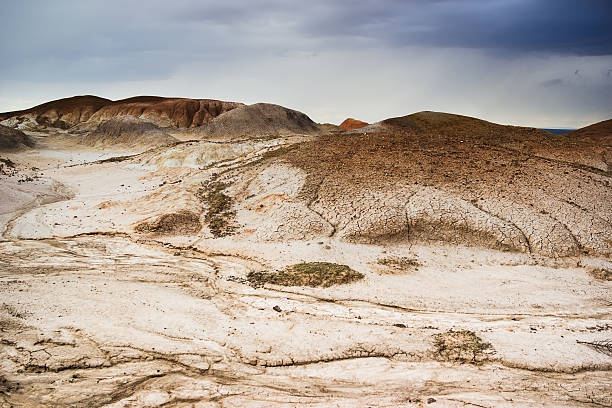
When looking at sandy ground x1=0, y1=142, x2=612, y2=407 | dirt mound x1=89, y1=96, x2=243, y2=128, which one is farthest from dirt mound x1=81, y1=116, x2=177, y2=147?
sandy ground x1=0, y1=142, x2=612, y2=407

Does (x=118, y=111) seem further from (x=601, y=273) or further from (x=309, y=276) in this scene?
(x=601, y=273)

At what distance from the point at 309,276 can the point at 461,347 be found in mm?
5739

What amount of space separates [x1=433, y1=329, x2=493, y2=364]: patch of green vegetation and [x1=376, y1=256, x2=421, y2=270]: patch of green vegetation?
499 cm

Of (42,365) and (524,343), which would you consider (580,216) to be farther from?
(42,365)

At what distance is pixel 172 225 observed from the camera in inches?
749

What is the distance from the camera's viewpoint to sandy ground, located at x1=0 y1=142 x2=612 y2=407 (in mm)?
7719

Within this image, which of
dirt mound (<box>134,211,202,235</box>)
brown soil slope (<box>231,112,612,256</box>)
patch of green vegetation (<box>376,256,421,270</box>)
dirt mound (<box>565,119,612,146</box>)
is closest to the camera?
patch of green vegetation (<box>376,256,421,270</box>)

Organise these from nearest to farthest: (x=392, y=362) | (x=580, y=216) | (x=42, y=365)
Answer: (x=42, y=365), (x=392, y=362), (x=580, y=216)

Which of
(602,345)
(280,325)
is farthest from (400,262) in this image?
(602,345)

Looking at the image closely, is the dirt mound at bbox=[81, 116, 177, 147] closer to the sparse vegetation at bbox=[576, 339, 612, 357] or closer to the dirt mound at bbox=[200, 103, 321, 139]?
the dirt mound at bbox=[200, 103, 321, 139]

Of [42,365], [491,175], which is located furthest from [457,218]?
[42,365]

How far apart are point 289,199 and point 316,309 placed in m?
9.03

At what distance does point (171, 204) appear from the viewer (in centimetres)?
2152

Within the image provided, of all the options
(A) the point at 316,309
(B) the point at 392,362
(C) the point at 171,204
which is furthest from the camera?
(C) the point at 171,204
